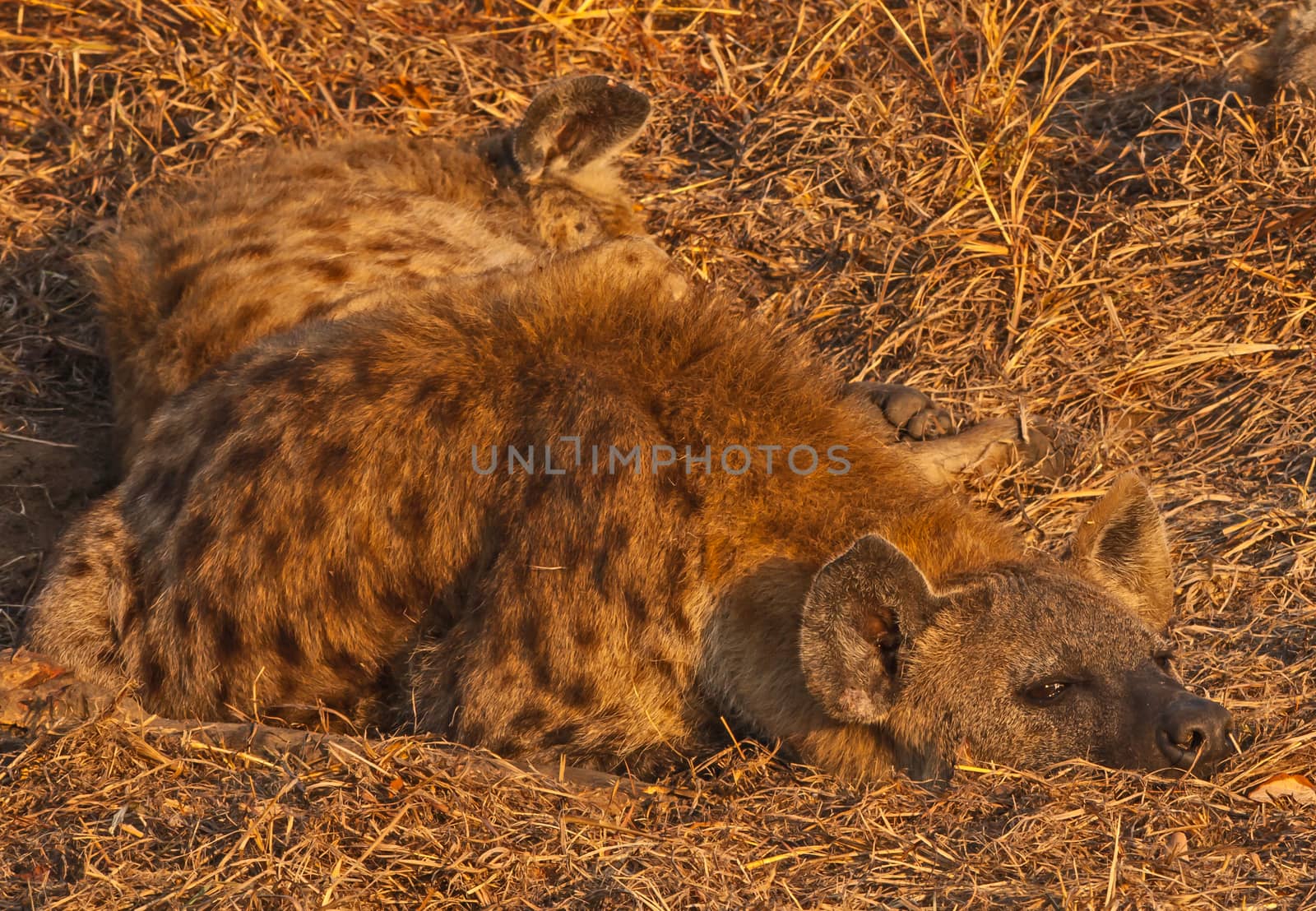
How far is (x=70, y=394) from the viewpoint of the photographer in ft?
15.2

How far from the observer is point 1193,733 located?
8.96 feet

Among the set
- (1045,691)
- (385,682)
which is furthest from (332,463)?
(1045,691)

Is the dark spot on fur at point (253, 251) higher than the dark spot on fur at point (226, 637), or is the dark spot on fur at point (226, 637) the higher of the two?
the dark spot on fur at point (253, 251)

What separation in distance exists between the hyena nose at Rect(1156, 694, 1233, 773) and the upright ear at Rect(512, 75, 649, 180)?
9.05 feet

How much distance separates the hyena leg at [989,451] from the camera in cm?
402

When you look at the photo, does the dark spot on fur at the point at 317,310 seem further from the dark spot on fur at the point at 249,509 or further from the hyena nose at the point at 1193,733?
the hyena nose at the point at 1193,733

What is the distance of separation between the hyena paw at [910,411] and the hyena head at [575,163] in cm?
129

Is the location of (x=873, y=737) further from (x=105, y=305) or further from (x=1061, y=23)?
(x=1061, y=23)

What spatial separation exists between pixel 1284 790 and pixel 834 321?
2.16 metres

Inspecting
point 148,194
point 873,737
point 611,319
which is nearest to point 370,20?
point 148,194

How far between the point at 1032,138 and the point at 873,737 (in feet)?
8.18

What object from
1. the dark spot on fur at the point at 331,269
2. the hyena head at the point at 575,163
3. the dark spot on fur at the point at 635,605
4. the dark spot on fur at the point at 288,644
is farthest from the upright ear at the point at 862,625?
the hyena head at the point at 575,163

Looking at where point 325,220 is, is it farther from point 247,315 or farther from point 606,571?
point 606,571

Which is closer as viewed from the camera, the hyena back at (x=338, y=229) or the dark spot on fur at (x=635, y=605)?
the dark spot on fur at (x=635, y=605)
